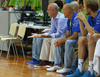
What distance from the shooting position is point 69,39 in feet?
13.8

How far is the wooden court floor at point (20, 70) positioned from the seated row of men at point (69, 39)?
178mm

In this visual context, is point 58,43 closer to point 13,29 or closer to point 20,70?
point 20,70

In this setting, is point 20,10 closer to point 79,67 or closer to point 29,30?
point 29,30

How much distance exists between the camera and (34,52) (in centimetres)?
509

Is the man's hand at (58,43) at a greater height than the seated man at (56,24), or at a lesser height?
lesser

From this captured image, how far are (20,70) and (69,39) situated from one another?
1068 millimetres

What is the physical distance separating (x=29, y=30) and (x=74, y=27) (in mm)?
2667

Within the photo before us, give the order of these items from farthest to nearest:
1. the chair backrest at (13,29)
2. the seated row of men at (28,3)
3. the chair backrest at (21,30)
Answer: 1. the seated row of men at (28,3)
2. the chair backrest at (13,29)
3. the chair backrest at (21,30)

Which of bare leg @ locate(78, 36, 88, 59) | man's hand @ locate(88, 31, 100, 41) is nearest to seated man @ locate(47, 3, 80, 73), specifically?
bare leg @ locate(78, 36, 88, 59)

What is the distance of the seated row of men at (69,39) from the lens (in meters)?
3.65

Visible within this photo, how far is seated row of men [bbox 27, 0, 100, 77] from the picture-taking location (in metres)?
3.65

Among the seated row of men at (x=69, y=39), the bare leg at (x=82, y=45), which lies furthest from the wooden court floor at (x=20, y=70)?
the bare leg at (x=82, y=45)

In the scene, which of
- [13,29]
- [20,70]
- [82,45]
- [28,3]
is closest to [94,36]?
[82,45]

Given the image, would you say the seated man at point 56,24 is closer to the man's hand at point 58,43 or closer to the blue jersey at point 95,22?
the man's hand at point 58,43
